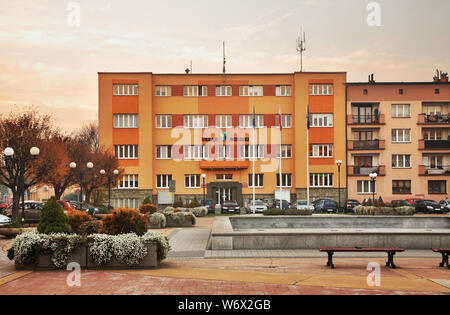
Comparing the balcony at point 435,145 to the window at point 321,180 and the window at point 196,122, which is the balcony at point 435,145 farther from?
the window at point 196,122

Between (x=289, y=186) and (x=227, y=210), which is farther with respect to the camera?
(x=289, y=186)

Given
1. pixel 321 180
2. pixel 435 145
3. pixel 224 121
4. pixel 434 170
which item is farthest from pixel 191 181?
pixel 435 145

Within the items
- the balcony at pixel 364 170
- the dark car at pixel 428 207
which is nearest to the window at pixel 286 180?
the balcony at pixel 364 170

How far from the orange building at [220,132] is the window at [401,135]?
618cm

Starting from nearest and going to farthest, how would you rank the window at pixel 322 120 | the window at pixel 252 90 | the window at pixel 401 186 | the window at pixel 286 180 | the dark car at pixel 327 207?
the dark car at pixel 327 207, the window at pixel 322 120, the window at pixel 401 186, the window at pixel 252 90, the window at pixel 286 180

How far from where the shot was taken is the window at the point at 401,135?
199 ft

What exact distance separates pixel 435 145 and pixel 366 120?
27.7 ft

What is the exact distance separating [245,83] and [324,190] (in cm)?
1531

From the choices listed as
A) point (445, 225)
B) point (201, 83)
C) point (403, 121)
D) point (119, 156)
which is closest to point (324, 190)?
point (403, 121)

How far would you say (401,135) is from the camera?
60719 millimetres

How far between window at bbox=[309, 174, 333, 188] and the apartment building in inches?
92.5

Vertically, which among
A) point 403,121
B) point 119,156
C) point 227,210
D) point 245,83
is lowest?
point 227,210
